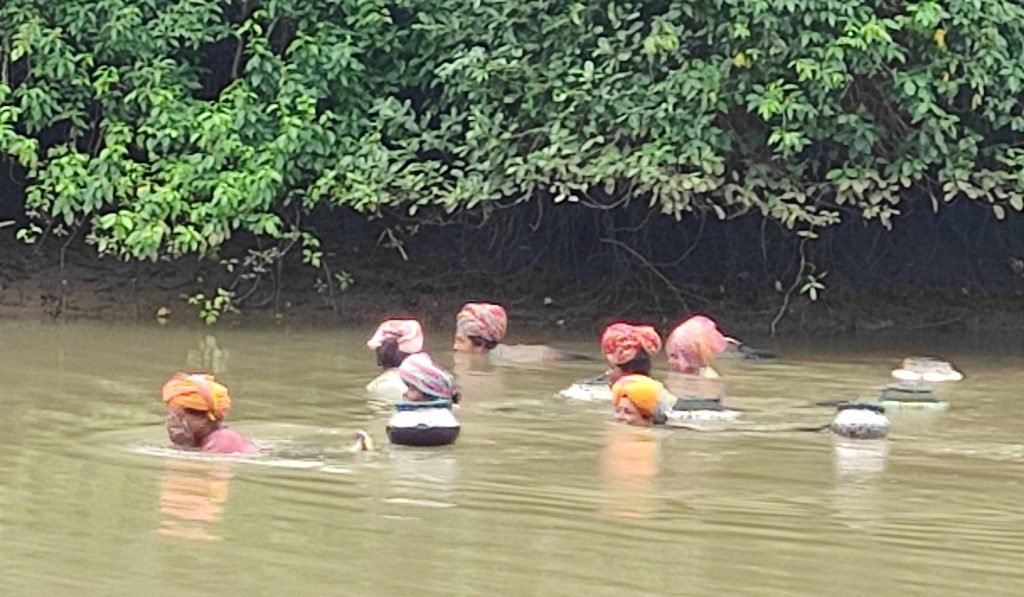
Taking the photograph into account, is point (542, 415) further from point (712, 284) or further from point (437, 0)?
point (712, 284)

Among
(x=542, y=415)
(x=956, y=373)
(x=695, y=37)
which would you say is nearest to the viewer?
(x=542, y=415)

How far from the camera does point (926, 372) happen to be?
37.9 ft

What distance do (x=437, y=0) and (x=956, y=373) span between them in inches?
191

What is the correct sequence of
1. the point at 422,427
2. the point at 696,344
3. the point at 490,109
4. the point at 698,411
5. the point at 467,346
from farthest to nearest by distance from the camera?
the point at 490,109 → the point at 467,346 → the point at 696,344 → the point at 698,411 → the point at 422,427

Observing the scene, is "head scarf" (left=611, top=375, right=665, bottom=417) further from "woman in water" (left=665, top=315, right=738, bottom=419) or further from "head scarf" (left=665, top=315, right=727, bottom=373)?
"head scarf" (left=665, top=315, right=727, bottom=373)

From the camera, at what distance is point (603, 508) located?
682 cm

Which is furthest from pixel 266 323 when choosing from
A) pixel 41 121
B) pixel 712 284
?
pixel 712 284

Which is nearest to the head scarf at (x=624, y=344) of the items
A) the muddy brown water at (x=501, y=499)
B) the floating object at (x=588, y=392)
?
the floating object at (x=588, y=392)

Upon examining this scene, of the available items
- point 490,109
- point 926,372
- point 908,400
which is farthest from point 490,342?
point 908,400

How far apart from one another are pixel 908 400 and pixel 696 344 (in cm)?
176

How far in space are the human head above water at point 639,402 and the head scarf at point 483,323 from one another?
3.18 meters

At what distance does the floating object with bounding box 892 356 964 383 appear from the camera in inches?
453

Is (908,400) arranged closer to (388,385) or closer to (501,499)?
(388,385)

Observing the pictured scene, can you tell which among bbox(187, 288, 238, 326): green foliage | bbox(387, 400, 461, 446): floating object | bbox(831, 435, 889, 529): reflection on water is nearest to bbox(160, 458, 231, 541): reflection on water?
bbox(387, 400, 461, 446): floating object
